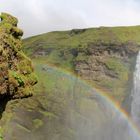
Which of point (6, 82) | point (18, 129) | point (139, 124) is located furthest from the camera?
point (18, 129)

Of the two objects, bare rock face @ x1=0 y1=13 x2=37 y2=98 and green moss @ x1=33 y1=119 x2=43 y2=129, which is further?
green moss @ x1=33 y1=119 x2=43 y2=129

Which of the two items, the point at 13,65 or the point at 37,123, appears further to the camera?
the point at 37,123

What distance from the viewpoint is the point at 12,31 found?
99.1 ft

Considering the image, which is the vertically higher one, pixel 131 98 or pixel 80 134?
pixel 131 98

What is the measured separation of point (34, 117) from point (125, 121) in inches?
1392

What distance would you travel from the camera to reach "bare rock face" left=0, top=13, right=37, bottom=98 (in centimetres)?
2694

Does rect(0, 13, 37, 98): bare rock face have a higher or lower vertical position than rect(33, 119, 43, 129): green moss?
higher

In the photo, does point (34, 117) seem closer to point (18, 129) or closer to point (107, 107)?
point (18, 129)

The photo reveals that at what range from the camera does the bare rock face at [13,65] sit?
26.9 meters

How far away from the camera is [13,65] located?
94.3ft

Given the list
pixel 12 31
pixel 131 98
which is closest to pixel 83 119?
pixel 131 98

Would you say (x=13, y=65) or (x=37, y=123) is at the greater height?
(x=13, y=65)

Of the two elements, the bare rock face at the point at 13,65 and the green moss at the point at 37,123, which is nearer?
the bare rock face at the point at 13,65

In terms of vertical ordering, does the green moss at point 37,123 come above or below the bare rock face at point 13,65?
below
